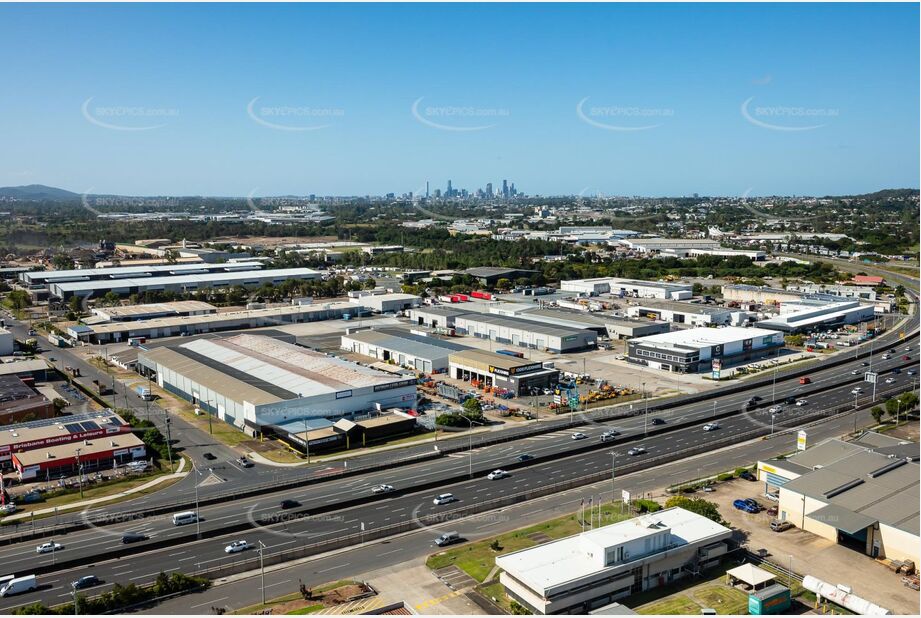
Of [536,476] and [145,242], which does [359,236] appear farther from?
[536,476]

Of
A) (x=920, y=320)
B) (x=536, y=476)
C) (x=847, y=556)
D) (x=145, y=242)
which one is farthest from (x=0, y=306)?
(x=920, y=320)

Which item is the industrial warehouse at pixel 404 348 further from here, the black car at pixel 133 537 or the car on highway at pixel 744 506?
the black car at pixel 133 537

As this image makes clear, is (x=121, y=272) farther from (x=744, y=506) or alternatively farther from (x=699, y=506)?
(x=744, y=506)

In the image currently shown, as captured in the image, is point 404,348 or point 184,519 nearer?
point 184,519

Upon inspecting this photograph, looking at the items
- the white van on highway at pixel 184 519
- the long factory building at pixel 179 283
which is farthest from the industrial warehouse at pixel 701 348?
the long factory building at pixel 179 283

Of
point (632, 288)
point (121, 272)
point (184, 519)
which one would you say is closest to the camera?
point (184, 519)

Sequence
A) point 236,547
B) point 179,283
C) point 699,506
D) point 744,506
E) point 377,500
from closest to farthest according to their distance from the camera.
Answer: point 236,547 < point 699,506 < point 744,506 < point 377,500 < point 179,283

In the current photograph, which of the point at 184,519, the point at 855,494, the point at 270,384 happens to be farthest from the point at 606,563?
the point at 270,384
